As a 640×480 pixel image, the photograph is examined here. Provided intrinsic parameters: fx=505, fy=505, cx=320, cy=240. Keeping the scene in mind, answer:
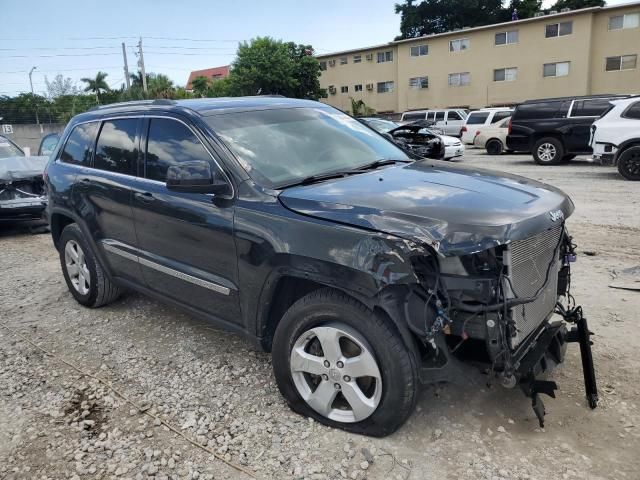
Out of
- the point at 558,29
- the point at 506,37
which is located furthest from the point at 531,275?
the point at 506,37

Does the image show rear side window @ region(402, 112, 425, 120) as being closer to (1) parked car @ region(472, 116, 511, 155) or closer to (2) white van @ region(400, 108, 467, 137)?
(2) white van @ region(400, 108, 467, 137)

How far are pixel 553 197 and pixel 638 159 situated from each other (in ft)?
30.5

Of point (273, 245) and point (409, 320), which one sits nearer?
point (409, 320)

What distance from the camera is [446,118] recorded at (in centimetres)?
2570

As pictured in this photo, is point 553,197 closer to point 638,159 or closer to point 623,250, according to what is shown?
point 623,250

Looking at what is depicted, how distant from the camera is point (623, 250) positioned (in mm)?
5789

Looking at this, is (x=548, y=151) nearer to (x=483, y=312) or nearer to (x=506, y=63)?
(x=483, y=312)

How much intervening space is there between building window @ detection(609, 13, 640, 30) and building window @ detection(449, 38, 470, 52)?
9.15 meters

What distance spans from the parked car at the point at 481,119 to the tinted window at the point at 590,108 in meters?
5.20

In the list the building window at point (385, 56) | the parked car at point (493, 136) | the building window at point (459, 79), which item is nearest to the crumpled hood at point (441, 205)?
the parked car at point (493, 136)

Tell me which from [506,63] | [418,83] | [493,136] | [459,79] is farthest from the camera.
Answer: [418,83]

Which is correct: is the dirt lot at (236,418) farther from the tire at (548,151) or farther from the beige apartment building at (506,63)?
the beige apartment building at (506,63)

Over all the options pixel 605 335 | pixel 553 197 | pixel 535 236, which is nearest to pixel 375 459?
pixel 535 236

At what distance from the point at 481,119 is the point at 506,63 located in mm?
18716
